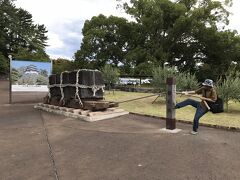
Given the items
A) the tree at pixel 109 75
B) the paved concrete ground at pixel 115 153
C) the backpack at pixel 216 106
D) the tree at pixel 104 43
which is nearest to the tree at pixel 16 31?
the tree at pixel 104 43

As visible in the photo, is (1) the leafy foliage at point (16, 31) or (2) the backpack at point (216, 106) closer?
(2) the backpack at point (216, 106)

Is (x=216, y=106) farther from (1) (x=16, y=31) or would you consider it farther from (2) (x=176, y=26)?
(1) (x=16, y=31)

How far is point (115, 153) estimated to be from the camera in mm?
6117

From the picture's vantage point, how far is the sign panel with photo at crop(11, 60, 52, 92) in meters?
16.8

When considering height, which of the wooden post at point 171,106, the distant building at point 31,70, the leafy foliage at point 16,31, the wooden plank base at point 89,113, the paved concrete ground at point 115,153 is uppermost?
the leafy foliage at point 16,31

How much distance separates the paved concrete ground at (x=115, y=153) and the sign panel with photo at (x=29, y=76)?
7.71 metres

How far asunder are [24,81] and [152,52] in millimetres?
16139

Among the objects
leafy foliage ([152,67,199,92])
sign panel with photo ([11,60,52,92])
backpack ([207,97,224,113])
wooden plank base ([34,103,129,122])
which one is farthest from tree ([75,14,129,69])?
backpack ([207,97,224,113])

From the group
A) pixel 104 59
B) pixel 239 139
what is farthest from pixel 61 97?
pixel 104 59

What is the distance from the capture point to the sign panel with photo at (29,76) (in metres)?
16.8

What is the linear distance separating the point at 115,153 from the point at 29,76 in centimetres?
1199

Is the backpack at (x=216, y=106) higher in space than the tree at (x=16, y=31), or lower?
lower

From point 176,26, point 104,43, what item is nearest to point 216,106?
point 176,26

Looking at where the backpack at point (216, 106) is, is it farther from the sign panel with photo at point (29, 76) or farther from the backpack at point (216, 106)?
the sign panel with photo at point (29, 76)
